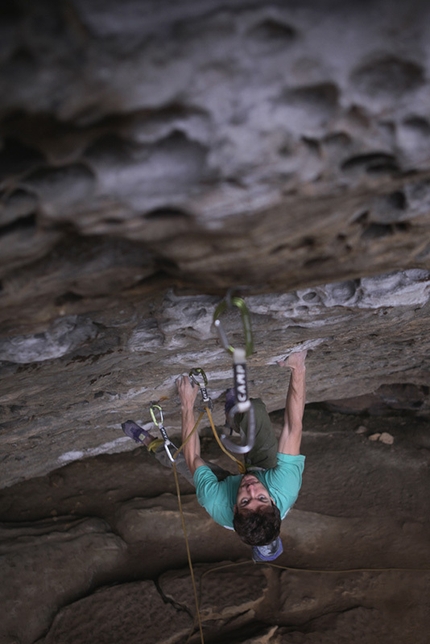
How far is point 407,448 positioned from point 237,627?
248 cm

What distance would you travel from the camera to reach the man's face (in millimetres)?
2777

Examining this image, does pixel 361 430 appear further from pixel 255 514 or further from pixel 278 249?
pixel 278 249

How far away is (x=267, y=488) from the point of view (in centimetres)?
298

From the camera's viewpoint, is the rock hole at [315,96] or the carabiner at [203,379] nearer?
the rock hole at [315,96]

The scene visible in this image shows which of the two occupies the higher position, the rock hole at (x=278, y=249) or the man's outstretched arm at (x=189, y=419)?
the rock hole at (x=278, y=249)

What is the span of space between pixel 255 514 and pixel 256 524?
0.05 metres

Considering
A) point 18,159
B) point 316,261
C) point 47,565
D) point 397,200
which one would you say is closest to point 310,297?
point 316,261

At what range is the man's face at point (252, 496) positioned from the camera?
2.78m

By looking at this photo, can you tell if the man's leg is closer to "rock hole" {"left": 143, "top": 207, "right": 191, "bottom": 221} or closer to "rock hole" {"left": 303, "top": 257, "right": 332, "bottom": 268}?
"rock hole" {"left": 303, "top": 257, "right": 332, "bottom": 268}

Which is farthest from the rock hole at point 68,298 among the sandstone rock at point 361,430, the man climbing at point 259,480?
the sandstone rock at point 361,430

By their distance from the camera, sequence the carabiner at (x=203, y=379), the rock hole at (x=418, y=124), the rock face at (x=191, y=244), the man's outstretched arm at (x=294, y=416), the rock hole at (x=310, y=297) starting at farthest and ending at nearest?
the man's outstretched arm at (x=294, y=416) → the carabiner at (x=203, y=379) → the rock hole at (x=310, y=297) → the rock hole at (x=418, y=124) → the rock face at (x=191, y=244)

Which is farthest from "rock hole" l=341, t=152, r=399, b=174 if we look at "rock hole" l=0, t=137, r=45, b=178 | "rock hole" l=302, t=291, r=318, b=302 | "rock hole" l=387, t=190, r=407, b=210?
"rock hole" l=302, t=291, r=318, b=302

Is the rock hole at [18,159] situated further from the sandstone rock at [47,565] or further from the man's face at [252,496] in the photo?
the sandstone rock at [47,565]

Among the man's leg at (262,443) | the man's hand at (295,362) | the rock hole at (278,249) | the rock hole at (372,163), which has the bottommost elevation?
the man's leg at (262,443)
